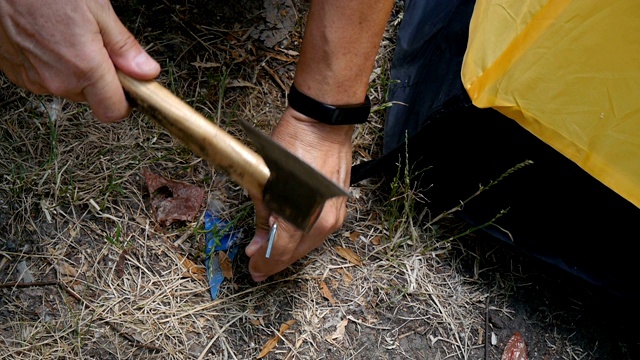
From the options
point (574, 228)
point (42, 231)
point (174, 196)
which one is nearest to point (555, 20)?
point (574, 228)

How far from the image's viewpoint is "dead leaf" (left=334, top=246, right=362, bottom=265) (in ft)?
5.29

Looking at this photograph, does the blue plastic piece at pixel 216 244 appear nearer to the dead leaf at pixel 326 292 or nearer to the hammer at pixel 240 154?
the dead leaf at pixel 326 292

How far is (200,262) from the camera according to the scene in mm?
1539

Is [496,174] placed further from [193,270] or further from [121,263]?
[121,263]

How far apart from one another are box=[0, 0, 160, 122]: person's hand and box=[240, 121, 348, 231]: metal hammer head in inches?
10.6

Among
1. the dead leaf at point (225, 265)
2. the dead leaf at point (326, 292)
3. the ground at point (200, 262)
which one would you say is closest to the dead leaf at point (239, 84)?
the ground at point (200, 262)

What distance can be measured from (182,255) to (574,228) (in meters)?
1.01

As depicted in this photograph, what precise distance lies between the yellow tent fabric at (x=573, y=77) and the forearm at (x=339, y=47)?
24 centimetres

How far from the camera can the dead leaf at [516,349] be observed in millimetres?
1576

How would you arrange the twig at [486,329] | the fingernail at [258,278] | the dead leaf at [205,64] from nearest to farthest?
the fingernail at [258,278] → the twig at [486,329] → the dead leaf at [205,64]

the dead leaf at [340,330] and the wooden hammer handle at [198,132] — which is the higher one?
the wooden hammer handle at [198,132]

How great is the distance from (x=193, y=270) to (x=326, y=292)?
0.35 m

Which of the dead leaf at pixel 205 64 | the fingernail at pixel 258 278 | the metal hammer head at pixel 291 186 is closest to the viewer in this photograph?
the metal hammer head at pixel 291 186

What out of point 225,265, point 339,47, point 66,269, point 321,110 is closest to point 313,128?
point 321,110
